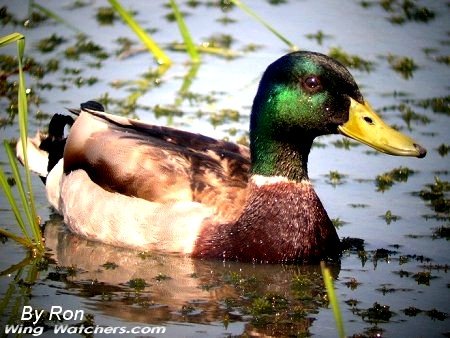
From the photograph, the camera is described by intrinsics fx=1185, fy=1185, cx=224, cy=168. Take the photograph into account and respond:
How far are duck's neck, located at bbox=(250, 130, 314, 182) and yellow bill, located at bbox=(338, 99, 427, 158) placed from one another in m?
0.37

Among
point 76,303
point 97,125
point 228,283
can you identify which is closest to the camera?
point 76,303

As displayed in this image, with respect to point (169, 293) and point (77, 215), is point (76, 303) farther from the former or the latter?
point (77, 215)

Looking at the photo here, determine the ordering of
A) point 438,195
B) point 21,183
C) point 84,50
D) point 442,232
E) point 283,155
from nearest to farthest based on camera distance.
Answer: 1. point 21,183
2. point 283,155
3. point 442,232
4. point 438,195
5. point 84,50

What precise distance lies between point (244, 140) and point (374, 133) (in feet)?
10.00

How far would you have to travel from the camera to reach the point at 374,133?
8.78 metres

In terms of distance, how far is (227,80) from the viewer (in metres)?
13.6

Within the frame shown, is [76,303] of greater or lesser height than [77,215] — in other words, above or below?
below

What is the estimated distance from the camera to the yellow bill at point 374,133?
868cm

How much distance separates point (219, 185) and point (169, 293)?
1.19 metres

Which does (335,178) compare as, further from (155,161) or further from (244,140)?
(155,161)

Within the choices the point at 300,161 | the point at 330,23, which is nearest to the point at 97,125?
the point at 300,161

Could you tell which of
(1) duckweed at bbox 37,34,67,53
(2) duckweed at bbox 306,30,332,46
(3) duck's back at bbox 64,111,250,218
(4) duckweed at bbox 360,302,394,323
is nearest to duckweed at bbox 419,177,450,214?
(3) duck's back at bbox 64,111,250,218

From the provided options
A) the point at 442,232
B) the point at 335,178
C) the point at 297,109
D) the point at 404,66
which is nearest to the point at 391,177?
the point at 335,178

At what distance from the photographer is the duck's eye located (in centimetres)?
890
